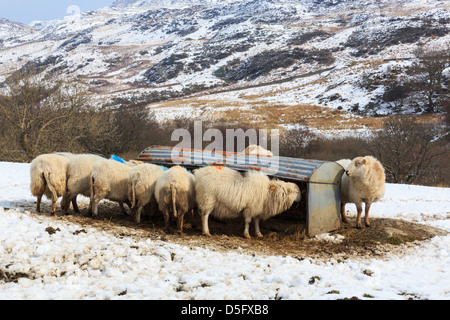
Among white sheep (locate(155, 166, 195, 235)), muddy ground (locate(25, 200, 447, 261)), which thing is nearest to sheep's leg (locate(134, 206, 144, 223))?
muddy ground (locate(25, 200, 447, 261))

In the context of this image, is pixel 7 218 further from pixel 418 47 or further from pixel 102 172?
pixel 418 47

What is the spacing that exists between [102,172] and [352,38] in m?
121

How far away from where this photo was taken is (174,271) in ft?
17.5

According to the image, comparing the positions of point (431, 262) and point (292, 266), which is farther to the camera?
point (431, 262)

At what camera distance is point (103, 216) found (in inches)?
368

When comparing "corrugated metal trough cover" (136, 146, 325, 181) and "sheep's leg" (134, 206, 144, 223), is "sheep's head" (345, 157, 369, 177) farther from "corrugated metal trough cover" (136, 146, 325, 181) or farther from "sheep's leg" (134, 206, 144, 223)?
"sheep's leg" (134, 206, 144, 223)

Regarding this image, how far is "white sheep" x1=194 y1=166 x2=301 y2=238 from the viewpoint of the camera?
8.17 metres

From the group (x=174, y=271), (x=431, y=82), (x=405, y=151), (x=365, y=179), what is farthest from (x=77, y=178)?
(x=431, y=82)

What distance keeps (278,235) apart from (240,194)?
1.52 m

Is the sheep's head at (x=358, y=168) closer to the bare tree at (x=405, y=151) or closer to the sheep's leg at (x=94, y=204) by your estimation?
the sheep's leg at (x=94, y=204)

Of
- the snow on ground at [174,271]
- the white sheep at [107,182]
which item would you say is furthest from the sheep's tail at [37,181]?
the white sheep at [107,182]

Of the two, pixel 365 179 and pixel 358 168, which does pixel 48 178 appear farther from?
pixel 365 179
